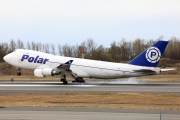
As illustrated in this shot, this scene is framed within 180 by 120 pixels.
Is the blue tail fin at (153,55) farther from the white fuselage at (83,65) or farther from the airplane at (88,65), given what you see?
the white fuselage at (83,65)

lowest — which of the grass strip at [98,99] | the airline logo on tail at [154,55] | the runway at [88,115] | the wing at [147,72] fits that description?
the grass strip at [98,99]

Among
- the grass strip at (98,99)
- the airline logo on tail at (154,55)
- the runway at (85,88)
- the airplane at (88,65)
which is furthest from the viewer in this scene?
the airplane at (88,65)

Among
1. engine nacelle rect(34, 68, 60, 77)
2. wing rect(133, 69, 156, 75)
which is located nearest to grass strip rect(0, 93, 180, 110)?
wing rect(133, 69, 156, 75)

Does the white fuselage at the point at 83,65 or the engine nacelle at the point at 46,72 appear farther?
the white fuselage at the point at 83,65

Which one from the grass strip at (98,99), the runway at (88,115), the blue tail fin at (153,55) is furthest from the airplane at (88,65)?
the runway at (88,115)

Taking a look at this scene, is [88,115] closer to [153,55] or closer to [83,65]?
[153,55]

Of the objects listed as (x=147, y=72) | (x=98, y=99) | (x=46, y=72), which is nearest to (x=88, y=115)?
(x=98, y=99)

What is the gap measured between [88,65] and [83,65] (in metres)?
0.76

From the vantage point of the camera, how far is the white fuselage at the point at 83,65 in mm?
48750

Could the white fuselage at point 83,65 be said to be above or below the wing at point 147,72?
above

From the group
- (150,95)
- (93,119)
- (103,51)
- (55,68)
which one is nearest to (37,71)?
(55,68)

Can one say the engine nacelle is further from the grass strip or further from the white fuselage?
the grass strip

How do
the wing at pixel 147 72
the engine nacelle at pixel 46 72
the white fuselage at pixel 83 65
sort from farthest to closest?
the white fuselage at pixel 83 65 < the engine nacelle at pixel 46 72 < the wing at pixel 147 72

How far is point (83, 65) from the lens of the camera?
51000 mm
